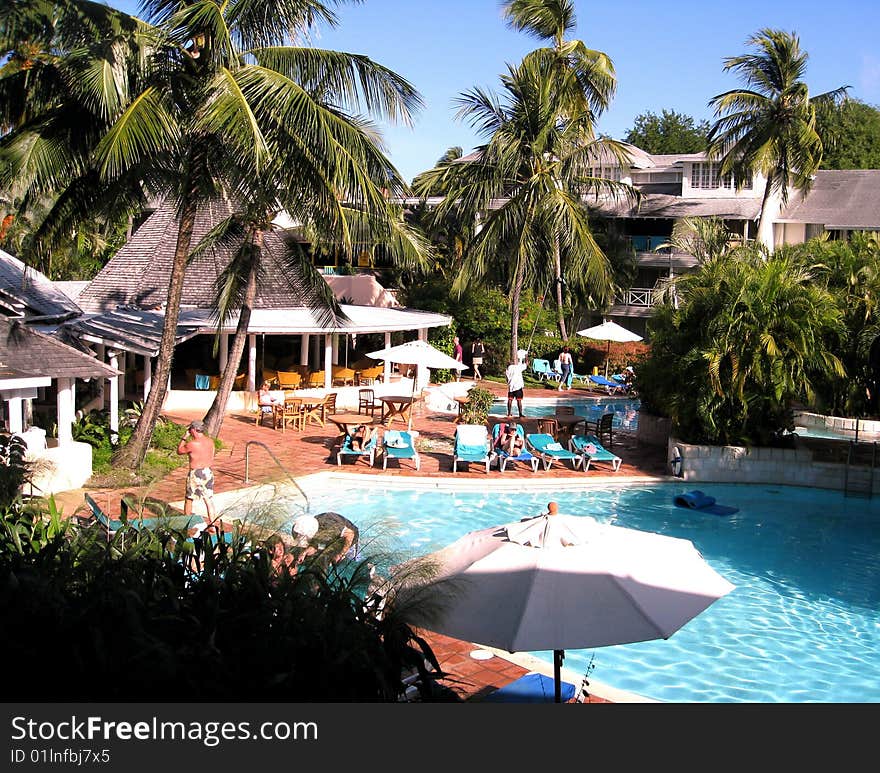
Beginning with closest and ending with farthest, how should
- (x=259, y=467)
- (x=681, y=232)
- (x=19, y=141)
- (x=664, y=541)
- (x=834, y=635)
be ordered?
(x=664, y=541) < (x=834, y=635) < (x=19, y=141) < (x=259, y=467) < (x=681, y=232)

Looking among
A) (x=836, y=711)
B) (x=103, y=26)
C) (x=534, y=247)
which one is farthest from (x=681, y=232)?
(x=836, y=711)

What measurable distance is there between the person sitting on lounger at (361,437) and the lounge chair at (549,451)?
3236 mm

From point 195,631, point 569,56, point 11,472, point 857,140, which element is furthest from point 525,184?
point 857,140

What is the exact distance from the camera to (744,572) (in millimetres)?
13742

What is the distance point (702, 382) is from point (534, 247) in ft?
31.4

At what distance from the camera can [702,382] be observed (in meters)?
18.4

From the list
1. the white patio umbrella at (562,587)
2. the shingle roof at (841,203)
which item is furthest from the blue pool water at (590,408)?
the shingle roof at (841,203)

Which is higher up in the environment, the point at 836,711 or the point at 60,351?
the point at 60,351

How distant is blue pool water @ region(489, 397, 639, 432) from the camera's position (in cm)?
2581

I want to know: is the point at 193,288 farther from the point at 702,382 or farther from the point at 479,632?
the point at 479,632

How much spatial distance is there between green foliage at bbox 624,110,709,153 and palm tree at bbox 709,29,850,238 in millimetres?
45087

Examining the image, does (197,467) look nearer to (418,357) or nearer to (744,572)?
(744,572)

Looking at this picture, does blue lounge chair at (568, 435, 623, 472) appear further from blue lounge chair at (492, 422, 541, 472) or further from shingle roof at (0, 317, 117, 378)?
shingle roof at (0, 317, 117, 378)

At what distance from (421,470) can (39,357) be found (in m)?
7.08
